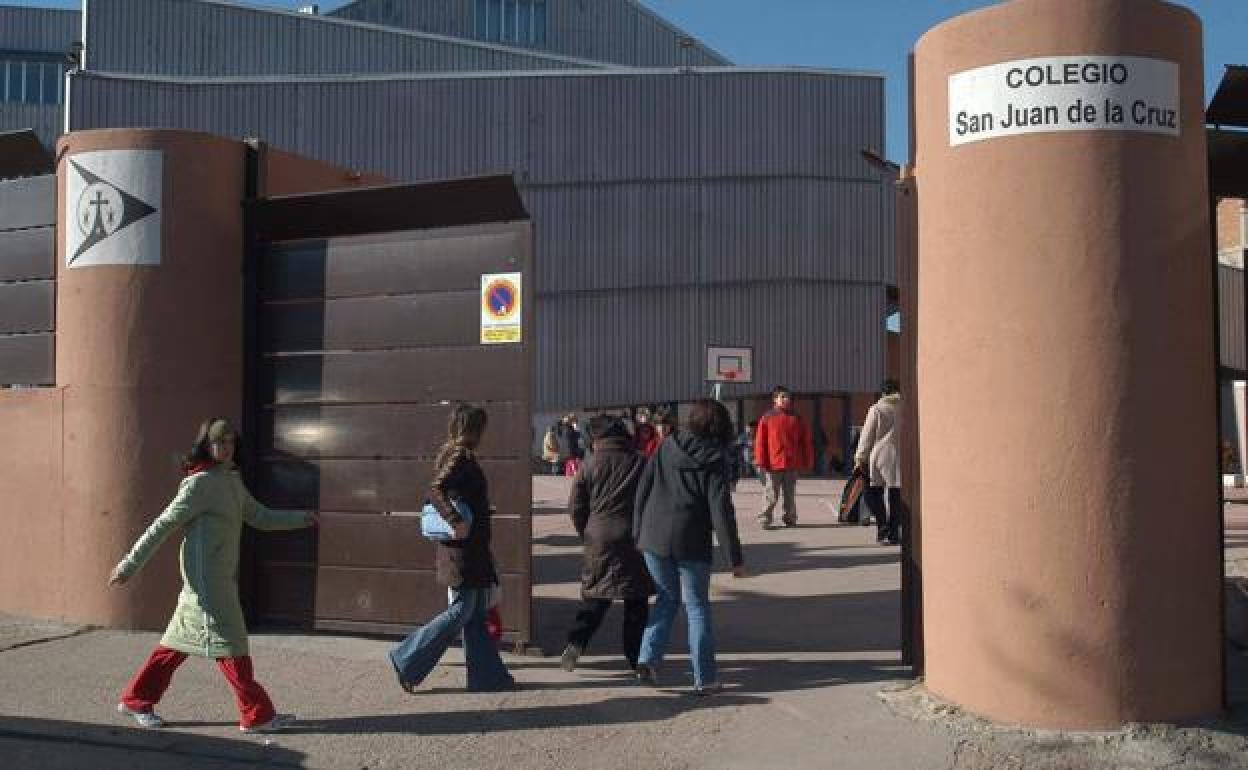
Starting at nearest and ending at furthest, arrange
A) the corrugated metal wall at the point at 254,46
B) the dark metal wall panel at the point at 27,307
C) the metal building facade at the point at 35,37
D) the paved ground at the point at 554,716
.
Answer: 1. the paved ground at the point at 554,716
2. the dark metal wall panel at the point at 27,307
3. the corrugated metal wall at the point at 254,46
4. the metal building facade at the point at 35,37

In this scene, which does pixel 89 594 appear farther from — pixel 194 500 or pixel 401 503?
pixel 194 500

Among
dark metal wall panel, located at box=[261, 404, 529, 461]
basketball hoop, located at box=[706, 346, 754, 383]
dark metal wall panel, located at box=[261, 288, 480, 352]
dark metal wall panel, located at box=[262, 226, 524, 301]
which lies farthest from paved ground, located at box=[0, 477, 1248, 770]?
basketball hoop, located at box=[706, 346, 754, 383]

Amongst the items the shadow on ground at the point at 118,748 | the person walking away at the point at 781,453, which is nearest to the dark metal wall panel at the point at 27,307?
the shadow on ground at the point at 118,748

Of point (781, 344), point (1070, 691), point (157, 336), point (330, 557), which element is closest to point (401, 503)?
point (330, 557)

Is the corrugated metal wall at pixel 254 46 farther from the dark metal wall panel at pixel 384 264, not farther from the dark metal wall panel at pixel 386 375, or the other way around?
the dark metal wall panel at pixel 386 375

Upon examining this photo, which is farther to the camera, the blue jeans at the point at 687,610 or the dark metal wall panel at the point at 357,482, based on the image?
the dark metal wall panel at the point at 357,482

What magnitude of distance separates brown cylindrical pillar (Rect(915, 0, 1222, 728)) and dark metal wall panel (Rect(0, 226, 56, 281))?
6.36m

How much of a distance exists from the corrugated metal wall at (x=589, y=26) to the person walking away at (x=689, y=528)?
1782 inches

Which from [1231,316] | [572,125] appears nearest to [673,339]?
[572,125]

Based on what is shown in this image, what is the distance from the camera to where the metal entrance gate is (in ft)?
25.6

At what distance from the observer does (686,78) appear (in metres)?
37.3

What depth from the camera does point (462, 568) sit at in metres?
6.82

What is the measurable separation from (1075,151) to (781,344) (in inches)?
1246

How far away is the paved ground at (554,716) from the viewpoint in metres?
5.75
